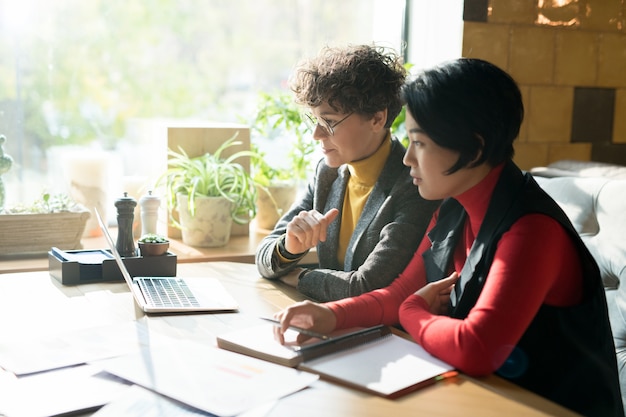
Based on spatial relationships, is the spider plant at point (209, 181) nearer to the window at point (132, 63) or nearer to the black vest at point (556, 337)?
the window at point (132, 63)

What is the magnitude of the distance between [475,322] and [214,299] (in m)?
0.67

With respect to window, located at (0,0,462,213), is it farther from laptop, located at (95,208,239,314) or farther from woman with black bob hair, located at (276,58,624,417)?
woman with black bob hair, located at (276,58,624,417)

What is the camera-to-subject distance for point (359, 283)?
1.72 meters

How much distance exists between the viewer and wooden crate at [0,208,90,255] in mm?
2199

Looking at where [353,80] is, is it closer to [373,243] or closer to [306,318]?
[373,243]

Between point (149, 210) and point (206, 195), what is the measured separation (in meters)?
0.24

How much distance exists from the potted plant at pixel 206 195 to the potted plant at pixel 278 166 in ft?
0.57

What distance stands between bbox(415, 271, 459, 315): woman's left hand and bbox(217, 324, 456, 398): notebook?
0.10 meters

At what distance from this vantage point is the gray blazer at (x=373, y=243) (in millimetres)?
1730

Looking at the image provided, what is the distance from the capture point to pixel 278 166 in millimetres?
2779

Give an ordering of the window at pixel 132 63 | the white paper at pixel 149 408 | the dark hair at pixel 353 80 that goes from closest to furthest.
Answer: the white paper at pixel 149 408
the dark hair at pixel 353 80
the window at pixel 132 63

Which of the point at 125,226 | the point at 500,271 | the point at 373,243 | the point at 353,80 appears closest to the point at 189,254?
the point at 125,226

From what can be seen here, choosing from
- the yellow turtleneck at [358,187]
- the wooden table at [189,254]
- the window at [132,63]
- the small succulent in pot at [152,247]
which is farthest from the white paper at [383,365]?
the window at [132,63]

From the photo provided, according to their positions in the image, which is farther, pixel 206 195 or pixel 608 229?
pixel 206 195
